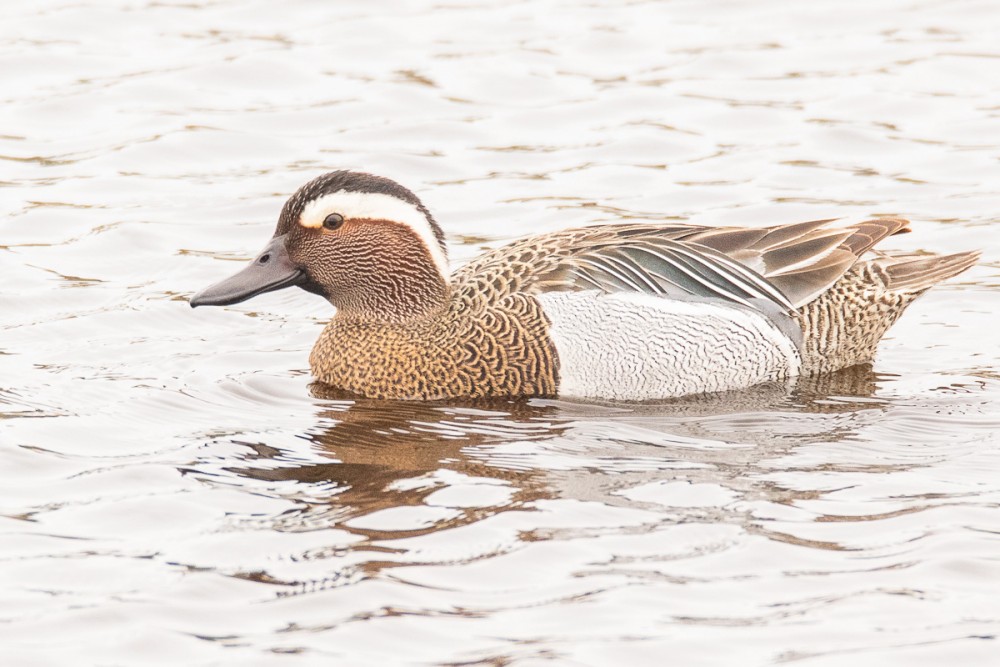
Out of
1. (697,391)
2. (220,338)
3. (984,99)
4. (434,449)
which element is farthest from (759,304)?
(984,99)

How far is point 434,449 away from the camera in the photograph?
8.27 metres

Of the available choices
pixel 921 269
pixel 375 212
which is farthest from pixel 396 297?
pixel 921 269

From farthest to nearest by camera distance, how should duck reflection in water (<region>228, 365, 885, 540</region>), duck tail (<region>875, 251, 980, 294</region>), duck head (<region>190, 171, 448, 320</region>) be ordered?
1. duck tail (<region>875, 251, 980, 294</region>)
2. duck head (<region>190, 171, 448, 320</region>)
3. duck reflection in water (<region>228, 365, 885, 540</region>)

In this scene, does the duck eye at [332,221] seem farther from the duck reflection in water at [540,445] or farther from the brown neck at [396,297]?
the duck reflection in water at [540,445]

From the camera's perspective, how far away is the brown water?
644 cm

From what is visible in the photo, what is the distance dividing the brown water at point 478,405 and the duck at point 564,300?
0.70 feet

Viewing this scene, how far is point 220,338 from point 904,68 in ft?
22.4

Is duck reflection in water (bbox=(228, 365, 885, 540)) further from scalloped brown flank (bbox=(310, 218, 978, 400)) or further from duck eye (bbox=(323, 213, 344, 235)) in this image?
duck eye (bbox=(323, 213, 344, 235))

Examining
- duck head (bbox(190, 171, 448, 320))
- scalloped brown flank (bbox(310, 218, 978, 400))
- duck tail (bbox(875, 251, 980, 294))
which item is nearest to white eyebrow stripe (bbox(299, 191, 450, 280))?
duck head (bbox(190, 171, 448, 320))

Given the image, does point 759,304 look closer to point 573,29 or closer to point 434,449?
point 434,449

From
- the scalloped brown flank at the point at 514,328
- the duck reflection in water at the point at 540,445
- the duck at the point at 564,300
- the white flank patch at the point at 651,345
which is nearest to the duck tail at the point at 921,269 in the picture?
the scalloped brown flank at the point at 514,328

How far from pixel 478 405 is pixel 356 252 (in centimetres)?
104

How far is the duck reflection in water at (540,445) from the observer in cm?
757

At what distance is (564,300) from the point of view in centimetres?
905
